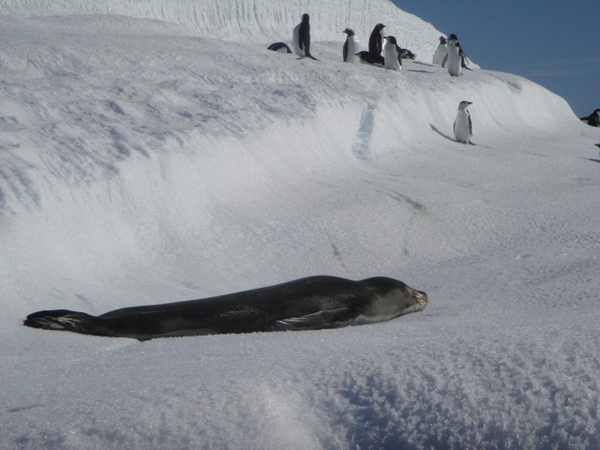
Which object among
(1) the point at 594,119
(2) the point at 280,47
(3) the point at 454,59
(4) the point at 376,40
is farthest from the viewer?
(1) the point at 594,119

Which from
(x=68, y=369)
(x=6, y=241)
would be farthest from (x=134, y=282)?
(x=68, y=369)

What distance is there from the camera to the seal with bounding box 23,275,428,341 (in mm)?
3010

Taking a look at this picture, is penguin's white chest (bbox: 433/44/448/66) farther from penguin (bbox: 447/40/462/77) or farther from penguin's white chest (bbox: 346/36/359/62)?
penguin's white chest (bbox: 346/36/359/62)

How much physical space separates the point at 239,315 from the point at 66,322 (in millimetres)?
678

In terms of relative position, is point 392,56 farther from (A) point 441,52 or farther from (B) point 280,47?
(A) point 441,52

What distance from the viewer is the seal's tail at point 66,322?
3000 millimetres

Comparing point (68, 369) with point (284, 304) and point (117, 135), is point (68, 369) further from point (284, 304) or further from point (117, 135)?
point (117, 135)

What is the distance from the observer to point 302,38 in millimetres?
11961

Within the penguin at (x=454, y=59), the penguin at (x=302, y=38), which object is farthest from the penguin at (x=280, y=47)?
the penguin at (x=454, y=59)

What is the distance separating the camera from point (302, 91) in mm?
7168

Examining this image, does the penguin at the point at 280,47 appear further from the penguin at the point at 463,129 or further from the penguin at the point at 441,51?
the penguin at the point at 441,51

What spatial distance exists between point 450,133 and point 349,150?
110 inches

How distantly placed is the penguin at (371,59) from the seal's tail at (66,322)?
10749 mm

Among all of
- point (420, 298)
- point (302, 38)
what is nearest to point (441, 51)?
point (302, 38)
